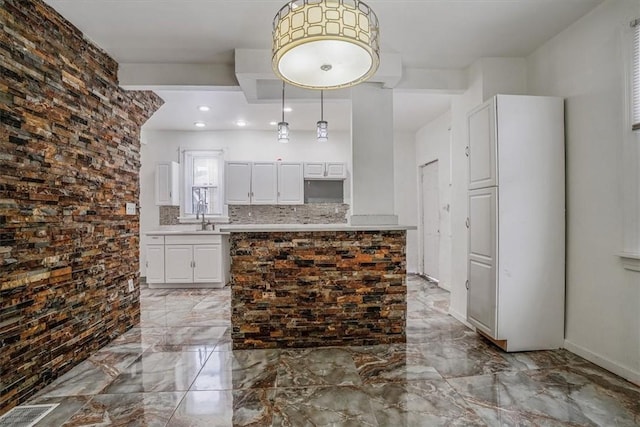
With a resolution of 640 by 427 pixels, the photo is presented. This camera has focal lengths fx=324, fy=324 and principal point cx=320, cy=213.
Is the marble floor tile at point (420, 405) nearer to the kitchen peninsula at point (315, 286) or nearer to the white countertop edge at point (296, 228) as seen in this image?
the kitchen peninsula at point (315, 286)

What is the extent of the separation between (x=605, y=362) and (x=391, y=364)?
60.8 inches

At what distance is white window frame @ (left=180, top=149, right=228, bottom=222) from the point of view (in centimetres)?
577

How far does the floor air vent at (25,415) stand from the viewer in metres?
1.86

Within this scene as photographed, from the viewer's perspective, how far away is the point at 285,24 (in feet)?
5.20

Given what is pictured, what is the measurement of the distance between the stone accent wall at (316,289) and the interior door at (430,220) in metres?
2.79

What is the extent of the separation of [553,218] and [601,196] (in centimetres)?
37

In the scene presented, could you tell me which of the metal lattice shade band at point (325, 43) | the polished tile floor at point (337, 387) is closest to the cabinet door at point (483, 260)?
the polished tile floor at point (337, 387)

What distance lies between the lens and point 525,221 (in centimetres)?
268

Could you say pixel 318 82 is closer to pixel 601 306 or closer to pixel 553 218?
pixel 553 218

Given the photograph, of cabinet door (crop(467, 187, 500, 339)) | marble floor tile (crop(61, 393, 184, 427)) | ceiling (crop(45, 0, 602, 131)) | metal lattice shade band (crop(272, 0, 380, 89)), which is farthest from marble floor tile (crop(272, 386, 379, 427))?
ceiling (crop(45, 0, 602, 131))

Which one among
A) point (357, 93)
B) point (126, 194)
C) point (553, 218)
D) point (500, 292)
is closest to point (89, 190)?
point (126, 194)

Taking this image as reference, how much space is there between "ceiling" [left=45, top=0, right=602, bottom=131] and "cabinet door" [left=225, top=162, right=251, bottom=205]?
2190 millimetres

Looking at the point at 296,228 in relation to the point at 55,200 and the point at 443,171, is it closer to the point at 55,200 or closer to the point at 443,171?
the point at 55,200

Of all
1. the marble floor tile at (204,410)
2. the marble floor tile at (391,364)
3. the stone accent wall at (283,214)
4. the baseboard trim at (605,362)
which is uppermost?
the stone accent wall at (283,214)
